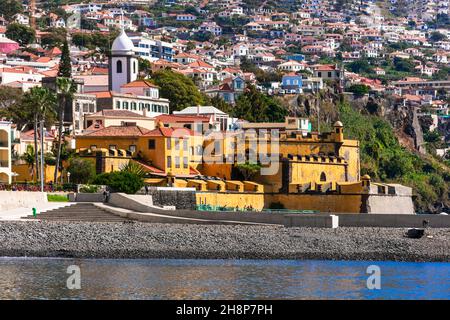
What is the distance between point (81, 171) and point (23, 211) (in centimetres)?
961

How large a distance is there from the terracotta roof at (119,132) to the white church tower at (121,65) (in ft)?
86.0

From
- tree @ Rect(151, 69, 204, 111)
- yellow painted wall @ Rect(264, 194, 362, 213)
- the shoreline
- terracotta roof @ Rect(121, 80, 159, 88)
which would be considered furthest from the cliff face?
the shoreline

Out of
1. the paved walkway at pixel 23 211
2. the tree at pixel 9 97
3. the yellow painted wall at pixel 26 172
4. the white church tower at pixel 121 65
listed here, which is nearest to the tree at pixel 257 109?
the white church tower at pixel 121 65

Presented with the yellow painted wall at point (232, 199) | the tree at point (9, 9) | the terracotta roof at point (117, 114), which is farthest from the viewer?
the tree at point (9, 9)

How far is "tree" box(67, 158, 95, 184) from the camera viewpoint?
73.8 m

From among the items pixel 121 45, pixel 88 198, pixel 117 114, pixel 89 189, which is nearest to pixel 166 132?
pixel 89 189

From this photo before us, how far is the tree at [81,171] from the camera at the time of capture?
73.8 metres

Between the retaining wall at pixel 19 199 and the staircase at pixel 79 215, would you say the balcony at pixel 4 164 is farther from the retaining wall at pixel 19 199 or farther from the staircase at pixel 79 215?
the staircase at pixel 79 215

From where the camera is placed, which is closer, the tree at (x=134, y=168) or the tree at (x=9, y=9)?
the tree at (x=134, y=168)

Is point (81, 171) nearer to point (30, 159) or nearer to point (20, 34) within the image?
point (30, 159)

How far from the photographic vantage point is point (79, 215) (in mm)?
64500

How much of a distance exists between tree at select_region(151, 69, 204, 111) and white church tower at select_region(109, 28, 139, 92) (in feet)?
6.11

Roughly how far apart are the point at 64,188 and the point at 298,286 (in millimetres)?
26755
